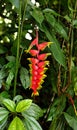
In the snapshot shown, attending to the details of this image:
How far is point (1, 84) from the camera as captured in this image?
1055 mm

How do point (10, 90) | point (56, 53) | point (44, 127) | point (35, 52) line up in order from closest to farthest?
point (35, 52) → point (56, 53) → point (10, 90) → point (44, 127)

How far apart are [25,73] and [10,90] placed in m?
0.12

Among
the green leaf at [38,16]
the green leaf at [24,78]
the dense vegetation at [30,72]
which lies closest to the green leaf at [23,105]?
the dense vegetation at [30,72]

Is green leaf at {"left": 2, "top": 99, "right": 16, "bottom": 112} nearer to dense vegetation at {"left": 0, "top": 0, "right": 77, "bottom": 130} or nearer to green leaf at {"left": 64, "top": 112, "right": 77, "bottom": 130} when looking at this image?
dense vegetation at {"left": 0, "top": 0, "right": 77, "bottom": 130}

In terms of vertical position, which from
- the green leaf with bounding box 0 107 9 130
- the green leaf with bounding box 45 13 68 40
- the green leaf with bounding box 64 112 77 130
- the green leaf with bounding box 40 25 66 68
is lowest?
the green leaf with bounding box 64 112 77 130

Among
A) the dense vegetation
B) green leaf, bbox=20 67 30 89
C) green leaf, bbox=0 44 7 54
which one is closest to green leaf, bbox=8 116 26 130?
the dense vegetation

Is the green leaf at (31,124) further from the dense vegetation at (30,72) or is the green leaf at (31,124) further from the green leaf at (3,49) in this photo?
the green leaf at (3,49)

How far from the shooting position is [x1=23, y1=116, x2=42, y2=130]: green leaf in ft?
3.12

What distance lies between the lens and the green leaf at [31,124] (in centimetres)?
95

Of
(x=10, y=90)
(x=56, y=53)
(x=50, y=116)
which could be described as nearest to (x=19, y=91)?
(x=10, y=90)

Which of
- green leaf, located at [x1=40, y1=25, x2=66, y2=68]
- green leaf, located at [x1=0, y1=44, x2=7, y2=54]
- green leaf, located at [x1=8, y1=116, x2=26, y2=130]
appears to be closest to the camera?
green leaf, located at [x1=8, y1=116, x2=26, y2=130]

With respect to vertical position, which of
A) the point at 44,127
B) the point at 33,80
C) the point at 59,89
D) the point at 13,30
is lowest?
the point at 44,127

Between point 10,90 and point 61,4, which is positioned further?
point 61,4

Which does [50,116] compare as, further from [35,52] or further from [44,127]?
[35,52]
